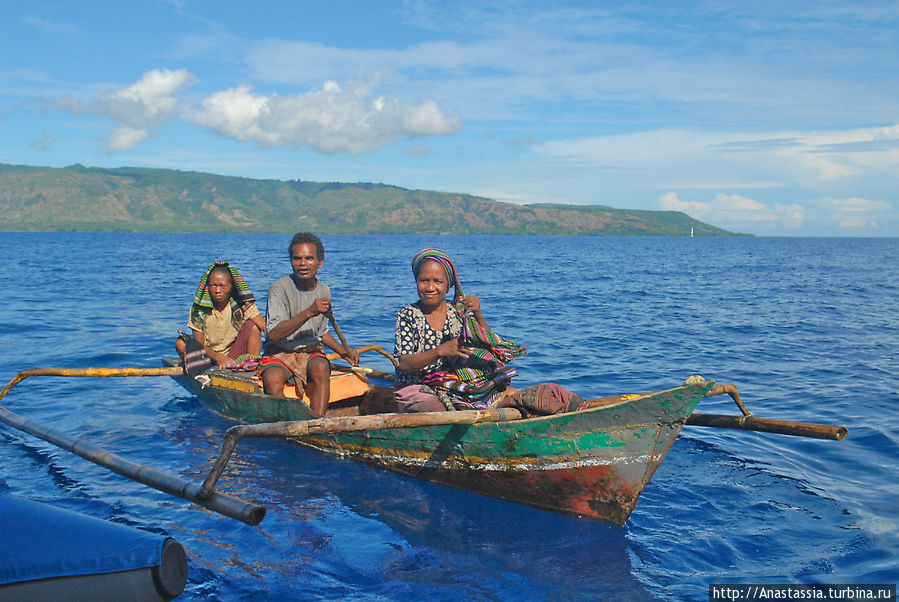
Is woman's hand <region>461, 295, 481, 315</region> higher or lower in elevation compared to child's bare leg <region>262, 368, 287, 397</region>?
higher

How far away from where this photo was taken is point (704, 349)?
48.0 ft

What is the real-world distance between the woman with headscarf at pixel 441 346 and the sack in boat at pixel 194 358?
3.46m

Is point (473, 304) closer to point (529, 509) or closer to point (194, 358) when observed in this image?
point (529, 509)

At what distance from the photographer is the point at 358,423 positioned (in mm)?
5344

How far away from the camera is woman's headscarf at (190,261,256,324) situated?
8.52 m

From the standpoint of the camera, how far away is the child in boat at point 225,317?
8.46 metres

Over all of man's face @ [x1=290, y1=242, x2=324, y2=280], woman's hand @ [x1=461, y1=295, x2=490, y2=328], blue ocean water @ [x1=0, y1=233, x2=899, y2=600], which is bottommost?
blue ocean water @ [x1=0, y1=233, x2=899, y2=600]

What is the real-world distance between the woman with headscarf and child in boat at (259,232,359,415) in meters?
1.29

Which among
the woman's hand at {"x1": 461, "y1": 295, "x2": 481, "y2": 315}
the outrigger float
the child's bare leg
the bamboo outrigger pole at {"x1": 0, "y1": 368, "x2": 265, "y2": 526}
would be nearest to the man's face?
the child's bare leg

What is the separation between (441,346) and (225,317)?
4259 millimetres

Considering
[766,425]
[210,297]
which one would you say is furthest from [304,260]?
[766,425]

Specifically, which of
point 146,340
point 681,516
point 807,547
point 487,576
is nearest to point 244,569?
point 487,576

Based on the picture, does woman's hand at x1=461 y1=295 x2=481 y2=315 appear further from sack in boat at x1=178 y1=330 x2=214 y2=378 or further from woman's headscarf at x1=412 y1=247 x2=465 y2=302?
sack in boat at x1=178 y1=330 x2=214 y2=378

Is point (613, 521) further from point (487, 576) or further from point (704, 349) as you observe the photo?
point (704, 349)
